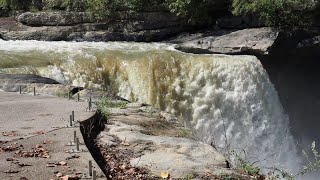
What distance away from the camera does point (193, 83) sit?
536 inches

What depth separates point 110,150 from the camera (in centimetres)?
569

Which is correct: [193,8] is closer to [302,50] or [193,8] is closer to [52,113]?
[302,50]

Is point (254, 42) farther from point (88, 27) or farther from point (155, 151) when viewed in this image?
point (155, 151)

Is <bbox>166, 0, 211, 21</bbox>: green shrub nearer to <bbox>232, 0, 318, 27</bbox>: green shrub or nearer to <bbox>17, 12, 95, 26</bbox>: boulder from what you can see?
<bbox>232, 0, 318, 27</bbox>: green shrub

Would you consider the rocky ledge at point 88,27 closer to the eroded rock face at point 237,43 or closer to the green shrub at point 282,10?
the eroded rock face at point 237,43

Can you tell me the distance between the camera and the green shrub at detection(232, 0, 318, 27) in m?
17.1

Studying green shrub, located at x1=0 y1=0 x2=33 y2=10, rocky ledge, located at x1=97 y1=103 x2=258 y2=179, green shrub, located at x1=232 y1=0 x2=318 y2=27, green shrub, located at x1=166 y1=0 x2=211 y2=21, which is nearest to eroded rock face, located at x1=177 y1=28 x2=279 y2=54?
green shrub, located at x1=232 y1=0 x2=318 y2=27

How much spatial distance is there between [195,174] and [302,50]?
44.9ft

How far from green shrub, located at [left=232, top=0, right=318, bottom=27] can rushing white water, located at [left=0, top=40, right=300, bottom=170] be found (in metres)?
3.02

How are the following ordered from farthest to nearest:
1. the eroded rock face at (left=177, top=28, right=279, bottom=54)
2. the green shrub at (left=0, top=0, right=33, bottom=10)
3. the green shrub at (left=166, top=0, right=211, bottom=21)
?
the green shrub at (left=0, top=0, right=33, bottom=10), the green shrub at (left=166, top=0, right=211, bottom=21), the eroded rock face at (left=177, top=28, right=279, bottom=54)

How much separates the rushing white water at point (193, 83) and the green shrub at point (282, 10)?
3.02 metres

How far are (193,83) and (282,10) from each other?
5.71 metres

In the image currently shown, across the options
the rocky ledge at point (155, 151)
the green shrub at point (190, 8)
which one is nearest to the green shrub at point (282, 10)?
the green shrub at point (190, 8)

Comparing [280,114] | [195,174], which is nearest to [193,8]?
[280,114]
